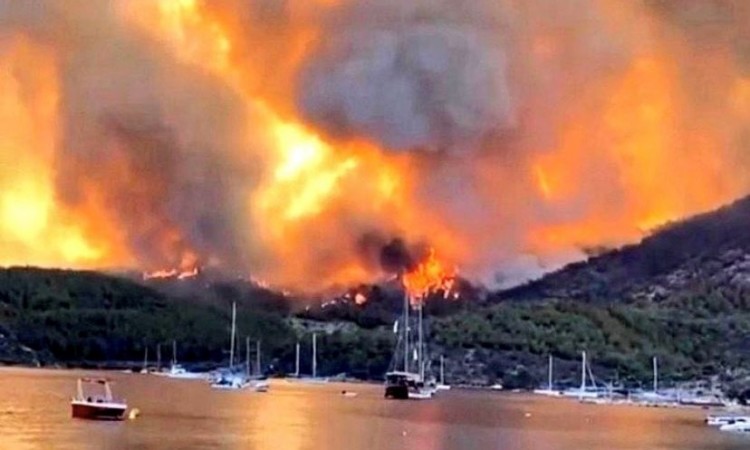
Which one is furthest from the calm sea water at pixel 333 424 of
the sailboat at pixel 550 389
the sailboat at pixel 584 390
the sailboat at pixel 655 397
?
the sailboat at pixel 655 397

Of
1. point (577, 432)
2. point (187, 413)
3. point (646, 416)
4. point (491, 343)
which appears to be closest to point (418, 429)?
point (577, 432)

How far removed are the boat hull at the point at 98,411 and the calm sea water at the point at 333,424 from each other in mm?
1566

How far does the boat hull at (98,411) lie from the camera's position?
391 ft

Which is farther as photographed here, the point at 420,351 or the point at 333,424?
the point at 420,351

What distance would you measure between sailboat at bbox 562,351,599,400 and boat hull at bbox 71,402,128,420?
3027 inches

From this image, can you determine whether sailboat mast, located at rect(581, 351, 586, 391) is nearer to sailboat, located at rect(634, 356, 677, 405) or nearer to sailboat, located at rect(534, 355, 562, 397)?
sailboat, located at rect(534, 355, 562, 397)

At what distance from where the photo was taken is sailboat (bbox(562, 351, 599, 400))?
185250 millimetres

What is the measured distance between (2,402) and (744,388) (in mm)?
80780

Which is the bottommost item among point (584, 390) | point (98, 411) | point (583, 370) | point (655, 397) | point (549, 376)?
point (98, 411)

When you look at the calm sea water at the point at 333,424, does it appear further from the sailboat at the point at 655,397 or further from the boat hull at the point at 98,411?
the sailboat at the point at 655,397

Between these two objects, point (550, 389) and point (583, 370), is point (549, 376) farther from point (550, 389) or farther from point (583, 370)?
point (583, 370)

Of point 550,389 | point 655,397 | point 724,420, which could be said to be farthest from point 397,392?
point 724,420

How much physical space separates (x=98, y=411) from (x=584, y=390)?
81.7 meters

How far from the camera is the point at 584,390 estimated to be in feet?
616
